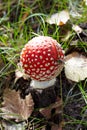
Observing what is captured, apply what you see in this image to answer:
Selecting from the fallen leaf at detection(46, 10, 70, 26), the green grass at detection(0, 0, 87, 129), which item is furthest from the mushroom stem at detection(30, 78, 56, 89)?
the fallen leaf at detection(46, 10, 70, 26)

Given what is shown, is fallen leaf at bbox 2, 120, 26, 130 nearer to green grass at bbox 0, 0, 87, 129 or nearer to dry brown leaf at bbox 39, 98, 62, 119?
dry brown leaf at bbox 39, 98, 62, 119

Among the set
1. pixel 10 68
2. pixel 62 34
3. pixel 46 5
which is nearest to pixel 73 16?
pixel 62 34

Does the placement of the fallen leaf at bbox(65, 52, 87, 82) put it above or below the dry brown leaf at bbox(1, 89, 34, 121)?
above

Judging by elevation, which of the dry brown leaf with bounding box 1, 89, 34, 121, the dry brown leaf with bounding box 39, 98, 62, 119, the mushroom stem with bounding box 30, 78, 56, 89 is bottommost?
the dry brown leaf with bounding box 39, 98, 62, 119

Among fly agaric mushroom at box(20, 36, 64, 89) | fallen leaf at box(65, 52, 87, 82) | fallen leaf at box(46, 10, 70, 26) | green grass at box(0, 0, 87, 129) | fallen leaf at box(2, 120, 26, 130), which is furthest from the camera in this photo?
fallen leaf at box(46, 10, 70, 26)

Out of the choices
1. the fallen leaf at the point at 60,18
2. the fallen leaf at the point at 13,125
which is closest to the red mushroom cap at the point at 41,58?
the fallen leaf at the point at 13,125

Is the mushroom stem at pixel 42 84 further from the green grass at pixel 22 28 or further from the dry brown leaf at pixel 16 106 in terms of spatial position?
the green grass at pixel 22 28

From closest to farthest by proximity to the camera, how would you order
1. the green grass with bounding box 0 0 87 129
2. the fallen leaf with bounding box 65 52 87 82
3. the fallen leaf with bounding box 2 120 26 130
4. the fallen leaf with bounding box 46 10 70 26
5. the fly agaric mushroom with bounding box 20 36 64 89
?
the fly agaric mushroom with bounding box 20 36 64 89, the fallen leaf with bounding box 2 120 26 130, the fallen leaf with bounding box 65 52 87 82, the green grass with bounding box 0 0 87 129, the fallen leaf with bounding box 46 10 70 26

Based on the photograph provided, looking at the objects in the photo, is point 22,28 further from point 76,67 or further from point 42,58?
point 42,58

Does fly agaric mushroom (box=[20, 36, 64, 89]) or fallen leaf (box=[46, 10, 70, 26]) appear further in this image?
fallen leaf (box=[46, 10, 70, 26])
